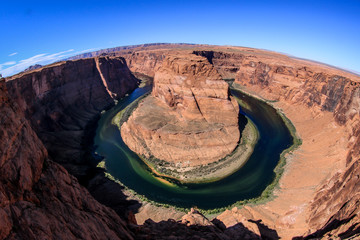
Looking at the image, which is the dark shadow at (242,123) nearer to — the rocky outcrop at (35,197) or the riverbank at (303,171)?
the riverbank at (303,171)

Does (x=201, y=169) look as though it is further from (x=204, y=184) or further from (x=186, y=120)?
Answer: (x=186, y=120)

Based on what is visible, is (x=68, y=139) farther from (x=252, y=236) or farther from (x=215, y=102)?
(x=252, y=236)

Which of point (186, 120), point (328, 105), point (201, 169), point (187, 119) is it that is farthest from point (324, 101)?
point (201, 169)

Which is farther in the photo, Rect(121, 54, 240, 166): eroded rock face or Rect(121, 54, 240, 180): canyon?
Rect(121, 54, 240, 166): eroded rock face

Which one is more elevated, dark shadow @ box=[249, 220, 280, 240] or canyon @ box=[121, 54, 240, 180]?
canyon @ box=[121, 54, 240, 180]

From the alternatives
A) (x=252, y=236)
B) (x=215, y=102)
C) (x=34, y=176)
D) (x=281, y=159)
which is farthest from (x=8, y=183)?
(x=281, y=159)

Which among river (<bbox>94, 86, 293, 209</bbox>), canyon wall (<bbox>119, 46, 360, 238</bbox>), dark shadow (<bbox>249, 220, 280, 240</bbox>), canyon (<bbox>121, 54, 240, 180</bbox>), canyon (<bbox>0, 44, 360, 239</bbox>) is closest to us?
canyon (<bbox>0, 44, 360, 239</bbox>)

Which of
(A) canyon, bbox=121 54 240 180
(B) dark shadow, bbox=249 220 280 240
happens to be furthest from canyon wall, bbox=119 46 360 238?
(A) canyon, bbox=121 54 240 180

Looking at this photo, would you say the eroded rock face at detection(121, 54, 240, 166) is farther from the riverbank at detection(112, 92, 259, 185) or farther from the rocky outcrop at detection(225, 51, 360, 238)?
the rocky outcrop at detection(225, 51, 360, 238)
